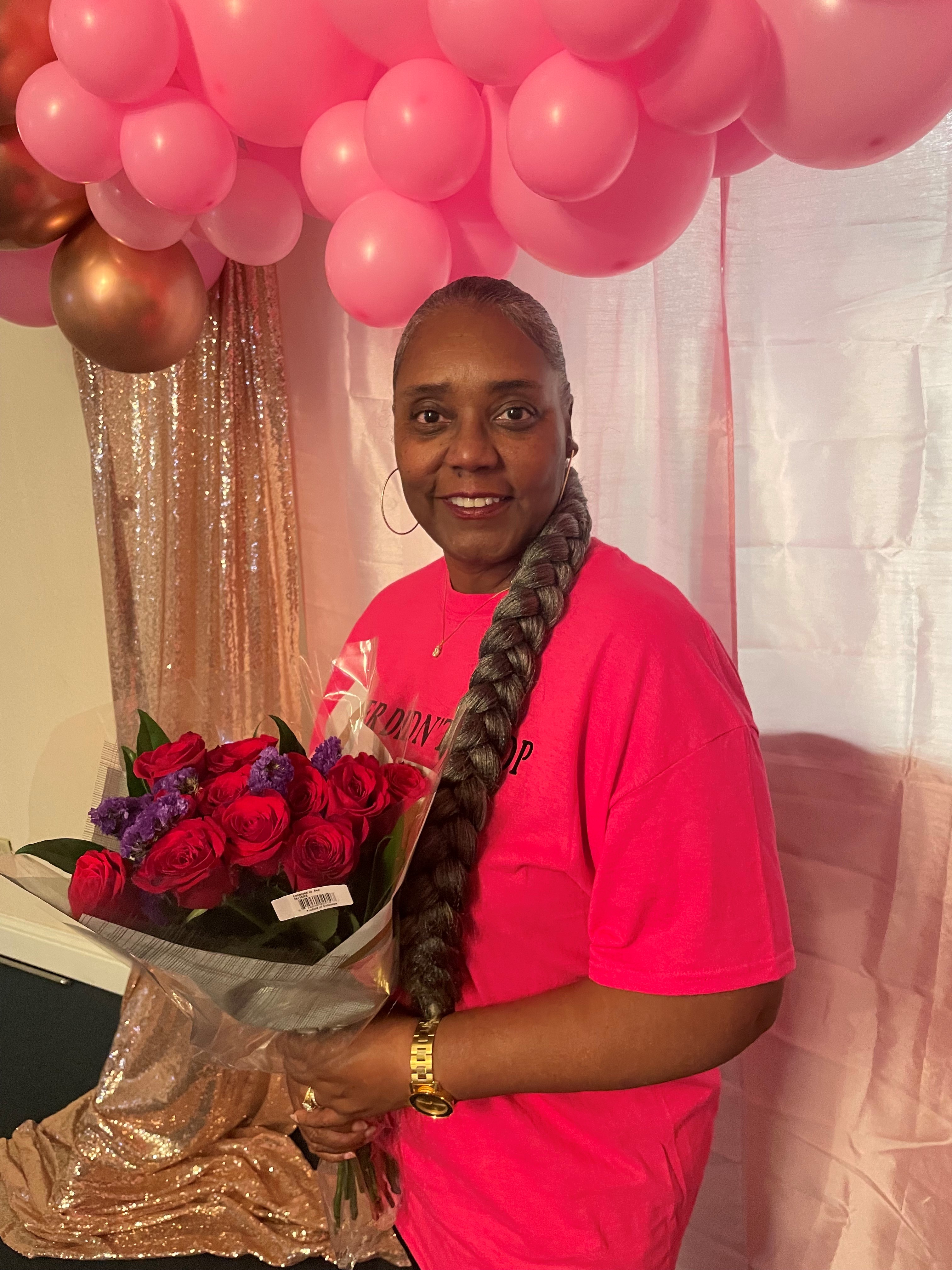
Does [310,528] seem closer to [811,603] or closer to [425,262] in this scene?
[425,262]

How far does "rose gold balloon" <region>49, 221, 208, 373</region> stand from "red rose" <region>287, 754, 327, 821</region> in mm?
924

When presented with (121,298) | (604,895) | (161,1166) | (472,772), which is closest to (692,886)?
(604,895)

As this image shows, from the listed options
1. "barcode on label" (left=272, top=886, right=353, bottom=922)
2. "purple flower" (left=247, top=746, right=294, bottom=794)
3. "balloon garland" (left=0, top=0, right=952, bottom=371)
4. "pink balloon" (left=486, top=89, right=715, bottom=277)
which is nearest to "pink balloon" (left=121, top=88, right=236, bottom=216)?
"balloon garland" (left=0, top=0, right=952, bottom=371)

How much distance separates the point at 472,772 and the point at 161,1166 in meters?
1.36

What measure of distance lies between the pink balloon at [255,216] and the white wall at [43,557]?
4.41 ft

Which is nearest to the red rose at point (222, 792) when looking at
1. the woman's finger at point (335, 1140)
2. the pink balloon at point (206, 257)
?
the woman's finger at point (335, 1140)

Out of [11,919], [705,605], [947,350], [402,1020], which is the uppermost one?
[947,350]

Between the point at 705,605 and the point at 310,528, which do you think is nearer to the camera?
the point at 705,605

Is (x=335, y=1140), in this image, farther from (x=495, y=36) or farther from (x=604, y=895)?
(x=495, y=36)

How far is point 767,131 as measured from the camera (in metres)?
1.05

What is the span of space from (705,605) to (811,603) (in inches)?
6.1

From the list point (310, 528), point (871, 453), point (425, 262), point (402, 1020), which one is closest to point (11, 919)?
point (310, 528)

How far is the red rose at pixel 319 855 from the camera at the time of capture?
2.86ft

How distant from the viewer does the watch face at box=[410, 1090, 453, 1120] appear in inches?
40.8
